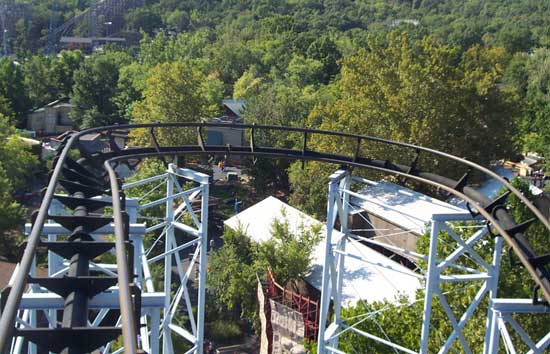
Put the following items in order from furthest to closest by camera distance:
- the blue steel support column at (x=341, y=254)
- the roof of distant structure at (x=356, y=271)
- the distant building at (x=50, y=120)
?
the distant building at (x=50, y=120)
the roof of distant structure at (x=356, y=271)
the blue steel support column at (x=341, y=254)

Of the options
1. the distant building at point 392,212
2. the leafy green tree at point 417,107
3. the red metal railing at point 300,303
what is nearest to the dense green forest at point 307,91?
the leafy green tree at point 417,107

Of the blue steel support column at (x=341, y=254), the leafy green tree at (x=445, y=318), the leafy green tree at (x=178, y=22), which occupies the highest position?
the leafy green tree at (x=178, y=22)

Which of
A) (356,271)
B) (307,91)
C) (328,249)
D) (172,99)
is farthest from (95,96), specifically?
(328,249)

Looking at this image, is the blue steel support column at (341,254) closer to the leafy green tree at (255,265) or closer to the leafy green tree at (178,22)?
the leafy green tree at (255,265)

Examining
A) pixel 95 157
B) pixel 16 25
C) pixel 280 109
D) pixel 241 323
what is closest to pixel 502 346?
pixel 95 157

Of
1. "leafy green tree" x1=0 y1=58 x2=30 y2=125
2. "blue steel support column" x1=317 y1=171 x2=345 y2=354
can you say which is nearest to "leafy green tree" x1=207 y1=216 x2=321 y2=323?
"blue steel support column" x1=317 y1=171 x2=345 y2=354

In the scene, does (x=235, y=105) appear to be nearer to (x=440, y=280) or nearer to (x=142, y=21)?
(x=440, y=280)
